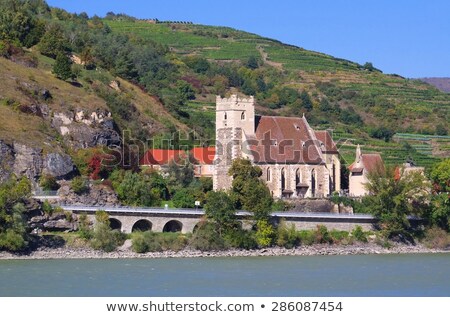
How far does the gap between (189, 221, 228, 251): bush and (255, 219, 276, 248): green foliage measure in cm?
229

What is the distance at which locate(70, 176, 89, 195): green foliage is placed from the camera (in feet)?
217

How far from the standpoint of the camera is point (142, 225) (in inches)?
2515

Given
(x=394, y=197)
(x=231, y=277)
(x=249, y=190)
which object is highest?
(x=249, y=190)

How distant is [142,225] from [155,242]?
449 centimetres

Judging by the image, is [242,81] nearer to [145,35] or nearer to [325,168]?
[145,35]

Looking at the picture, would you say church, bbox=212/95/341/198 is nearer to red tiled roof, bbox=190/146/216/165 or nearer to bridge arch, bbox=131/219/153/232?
red tiled roof, bbox=190/146/216/165

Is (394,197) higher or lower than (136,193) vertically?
lower

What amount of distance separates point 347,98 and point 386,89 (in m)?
8.50

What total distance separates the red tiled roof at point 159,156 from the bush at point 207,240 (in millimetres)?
16562

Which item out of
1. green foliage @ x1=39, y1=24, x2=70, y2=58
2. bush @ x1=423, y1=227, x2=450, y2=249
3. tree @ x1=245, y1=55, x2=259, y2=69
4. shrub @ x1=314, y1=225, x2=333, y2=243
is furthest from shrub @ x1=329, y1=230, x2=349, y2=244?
tree @ x1=245, y1=55, x2=259, y2=69

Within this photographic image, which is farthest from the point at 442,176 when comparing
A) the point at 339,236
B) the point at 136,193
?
the point at 136,193

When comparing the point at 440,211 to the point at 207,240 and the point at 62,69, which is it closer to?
the point at 207,240

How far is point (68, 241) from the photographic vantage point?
5966 cm
